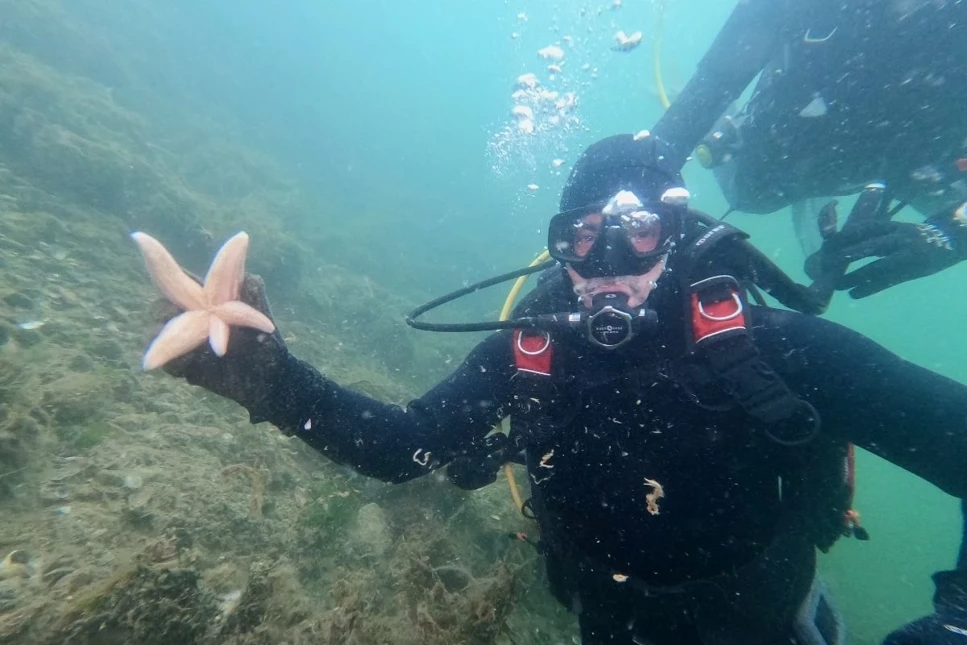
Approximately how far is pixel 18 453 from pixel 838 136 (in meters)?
8.22

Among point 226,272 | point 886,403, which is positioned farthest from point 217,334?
point 886,403

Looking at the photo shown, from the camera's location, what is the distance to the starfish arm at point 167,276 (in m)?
2.10

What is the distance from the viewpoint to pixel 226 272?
7.35 ft

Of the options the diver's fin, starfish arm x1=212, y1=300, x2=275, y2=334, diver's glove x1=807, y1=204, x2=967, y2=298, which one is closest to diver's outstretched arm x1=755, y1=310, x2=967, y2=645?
diver's glove x1=807, y1=204, x2=967, y2=298

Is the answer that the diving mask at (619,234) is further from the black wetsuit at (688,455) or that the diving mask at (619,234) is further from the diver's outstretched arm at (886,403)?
the diver's outstretched arm at (886,403)

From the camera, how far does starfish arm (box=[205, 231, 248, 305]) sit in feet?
7.31

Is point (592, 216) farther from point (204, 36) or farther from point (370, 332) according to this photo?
point (204, 36)

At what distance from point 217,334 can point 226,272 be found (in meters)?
0.30

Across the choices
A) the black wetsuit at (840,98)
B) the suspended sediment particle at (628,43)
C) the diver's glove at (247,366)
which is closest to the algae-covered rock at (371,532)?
the diver's glove at (247,366)

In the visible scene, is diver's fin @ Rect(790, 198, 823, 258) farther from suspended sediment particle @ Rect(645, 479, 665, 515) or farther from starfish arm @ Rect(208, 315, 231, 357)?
starfish arm @ Rect(208, 315, 231, 357)

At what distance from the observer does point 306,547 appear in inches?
162

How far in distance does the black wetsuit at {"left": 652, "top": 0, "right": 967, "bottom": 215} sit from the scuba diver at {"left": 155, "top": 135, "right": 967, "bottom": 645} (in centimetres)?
183

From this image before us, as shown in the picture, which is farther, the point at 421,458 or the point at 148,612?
the point at 421,458

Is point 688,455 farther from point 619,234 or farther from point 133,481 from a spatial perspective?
point 133,481
